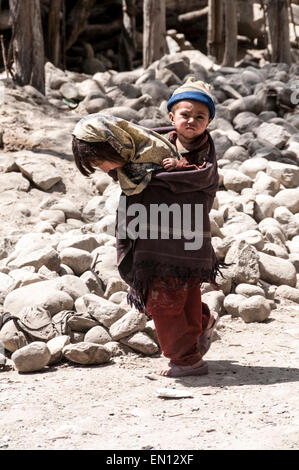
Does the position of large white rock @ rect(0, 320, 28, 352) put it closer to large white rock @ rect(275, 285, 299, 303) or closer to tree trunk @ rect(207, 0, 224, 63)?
large white rock @ rect(275, 285, 299, 303)

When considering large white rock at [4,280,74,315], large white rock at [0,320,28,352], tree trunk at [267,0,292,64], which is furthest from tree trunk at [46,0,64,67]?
large white rock at [0,320,28,352]

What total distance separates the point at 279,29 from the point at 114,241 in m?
7.09

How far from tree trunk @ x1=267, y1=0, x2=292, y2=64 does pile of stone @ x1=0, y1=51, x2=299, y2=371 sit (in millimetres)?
2131

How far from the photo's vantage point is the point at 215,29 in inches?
532

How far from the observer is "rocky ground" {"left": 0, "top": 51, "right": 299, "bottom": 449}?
277 centimetres

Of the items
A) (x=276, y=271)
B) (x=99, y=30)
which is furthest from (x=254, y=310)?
(x=99, y=30)

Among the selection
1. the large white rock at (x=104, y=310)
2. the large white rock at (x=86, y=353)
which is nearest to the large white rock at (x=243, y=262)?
the large white rock at (x=104, y=310)

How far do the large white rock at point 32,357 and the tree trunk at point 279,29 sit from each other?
8380 millimetres

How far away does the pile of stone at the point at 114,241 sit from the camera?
3797 millimetres

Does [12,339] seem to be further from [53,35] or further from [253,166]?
[53,35]

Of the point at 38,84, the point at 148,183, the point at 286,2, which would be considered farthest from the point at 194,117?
the point at 286,2

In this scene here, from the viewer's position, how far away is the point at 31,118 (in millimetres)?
7609

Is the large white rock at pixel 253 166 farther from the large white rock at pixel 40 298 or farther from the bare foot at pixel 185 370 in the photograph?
the bare foot at pixel 185 370

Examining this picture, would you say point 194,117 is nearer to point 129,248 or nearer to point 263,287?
point 129,248
